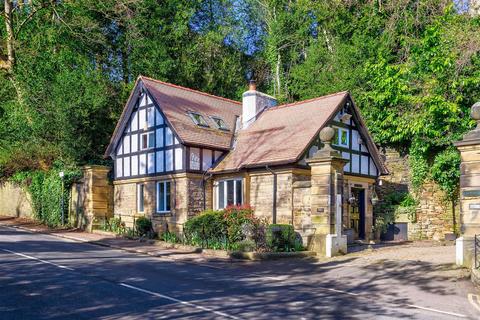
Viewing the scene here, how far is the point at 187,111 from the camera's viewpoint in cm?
2591

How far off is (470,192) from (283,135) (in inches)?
413

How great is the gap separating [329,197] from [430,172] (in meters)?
11.2

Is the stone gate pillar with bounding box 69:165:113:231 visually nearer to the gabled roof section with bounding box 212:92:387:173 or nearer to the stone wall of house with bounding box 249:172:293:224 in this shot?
the gabled roof section with bounding box 212:92:387:173

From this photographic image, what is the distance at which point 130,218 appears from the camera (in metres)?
26.5

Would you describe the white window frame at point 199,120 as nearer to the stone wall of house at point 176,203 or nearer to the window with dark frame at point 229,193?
the stone wall of house at point 176,203

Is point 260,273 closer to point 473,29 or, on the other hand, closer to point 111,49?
point 473,29

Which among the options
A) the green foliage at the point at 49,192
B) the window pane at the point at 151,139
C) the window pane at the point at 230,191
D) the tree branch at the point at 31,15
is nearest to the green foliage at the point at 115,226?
the green foliage at the point at 49,192

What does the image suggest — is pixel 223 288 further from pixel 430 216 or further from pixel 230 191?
pixel 430 216

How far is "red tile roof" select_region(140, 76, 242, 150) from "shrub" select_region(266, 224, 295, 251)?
6.75m

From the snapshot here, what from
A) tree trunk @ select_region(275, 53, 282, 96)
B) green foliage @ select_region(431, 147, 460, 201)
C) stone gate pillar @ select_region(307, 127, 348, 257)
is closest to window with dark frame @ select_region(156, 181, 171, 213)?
stone gate pillar @ select_region(307, 127, 348, 257)

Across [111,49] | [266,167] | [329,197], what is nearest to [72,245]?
[266,167]

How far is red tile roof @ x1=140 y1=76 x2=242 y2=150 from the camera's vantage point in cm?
2422

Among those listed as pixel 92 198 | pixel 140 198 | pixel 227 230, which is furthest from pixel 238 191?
pixel 92 198

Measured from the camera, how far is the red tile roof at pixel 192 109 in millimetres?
24219
